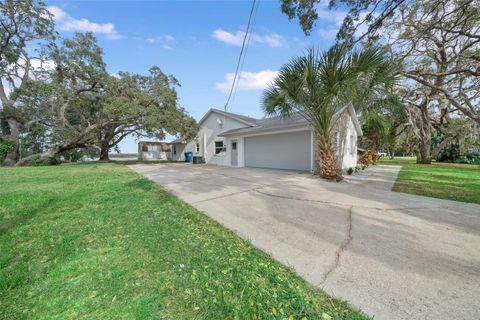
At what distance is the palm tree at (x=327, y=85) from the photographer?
23.1 ft

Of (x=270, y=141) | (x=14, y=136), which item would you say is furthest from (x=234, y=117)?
(x=14, y=136)

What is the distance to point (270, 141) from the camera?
13805 mm

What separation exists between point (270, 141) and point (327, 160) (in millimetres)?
5475

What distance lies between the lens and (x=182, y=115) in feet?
68.9

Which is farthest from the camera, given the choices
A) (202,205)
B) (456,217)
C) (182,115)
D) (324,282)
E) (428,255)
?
(182,115)

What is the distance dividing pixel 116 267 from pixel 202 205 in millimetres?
A: 2751

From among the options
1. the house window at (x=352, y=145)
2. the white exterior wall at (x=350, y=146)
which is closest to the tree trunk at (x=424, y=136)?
the white exterior wall at (x=350, y=146)

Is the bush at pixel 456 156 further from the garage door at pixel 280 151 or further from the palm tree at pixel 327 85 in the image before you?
the palm tree at pixel 327 85

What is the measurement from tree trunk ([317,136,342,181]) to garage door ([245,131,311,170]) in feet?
10.1

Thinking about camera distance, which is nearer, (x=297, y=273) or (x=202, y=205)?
(x=297, y=273)

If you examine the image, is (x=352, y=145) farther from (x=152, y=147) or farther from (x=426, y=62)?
(x=152, y=147)

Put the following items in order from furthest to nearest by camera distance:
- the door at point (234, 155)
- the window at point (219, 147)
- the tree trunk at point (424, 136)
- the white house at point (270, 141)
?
the tree trunk at point (424, 136), the window at point (219, 147), the door at point (234, 155), the white house at point (270, 141)

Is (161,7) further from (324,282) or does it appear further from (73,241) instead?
(324,282)

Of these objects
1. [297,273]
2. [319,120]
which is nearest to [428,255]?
[297,273]
